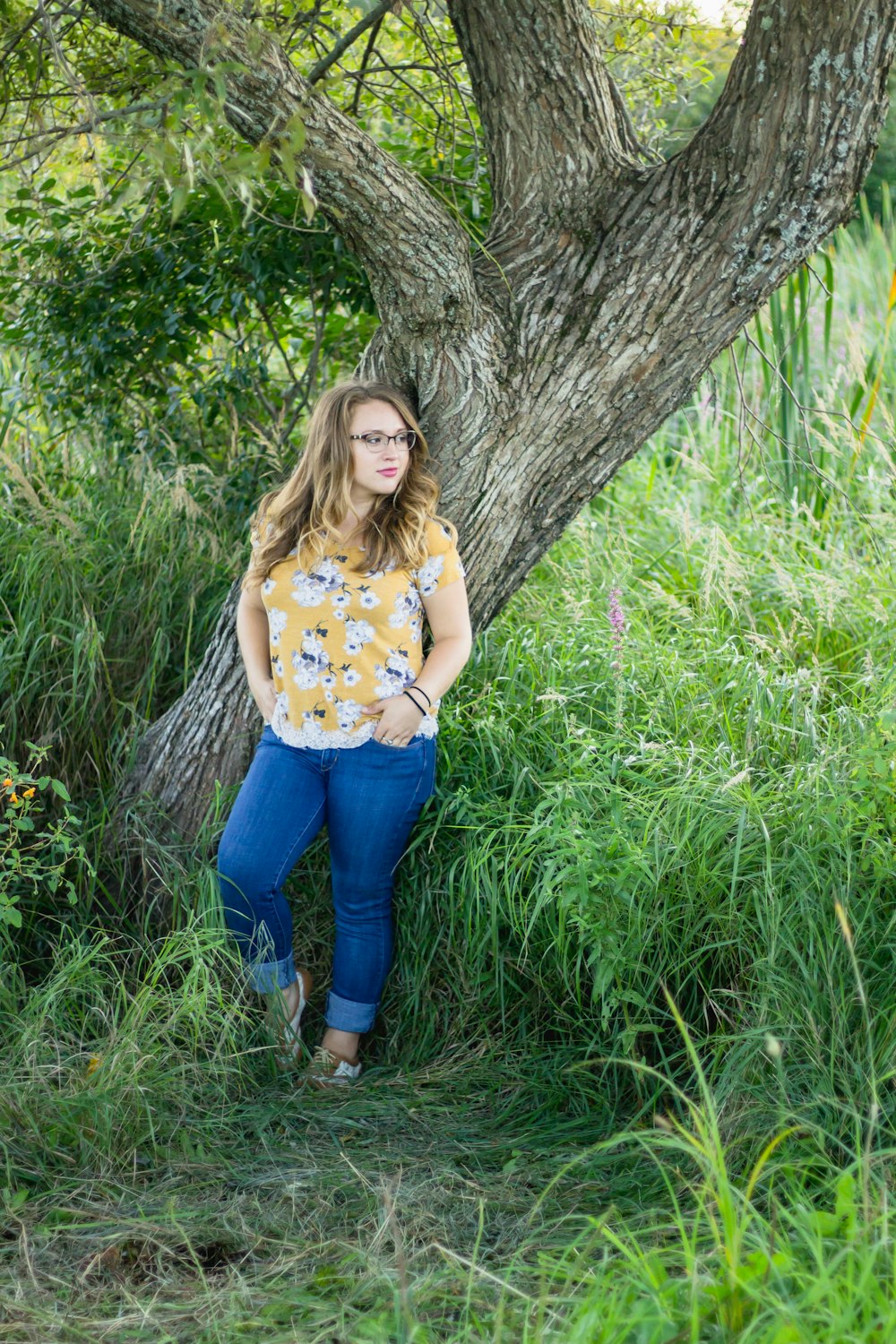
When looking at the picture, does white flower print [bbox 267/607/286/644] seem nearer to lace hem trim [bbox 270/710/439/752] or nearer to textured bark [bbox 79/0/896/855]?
lace hem trim [bbox 270/710/439/752]

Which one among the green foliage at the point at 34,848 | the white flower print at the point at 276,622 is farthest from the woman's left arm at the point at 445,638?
the green foliage at the point at 34,848

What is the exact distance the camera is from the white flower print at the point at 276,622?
301cm

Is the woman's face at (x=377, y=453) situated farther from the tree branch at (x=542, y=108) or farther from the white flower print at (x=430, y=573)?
the tree branch at (x=542, y=108)

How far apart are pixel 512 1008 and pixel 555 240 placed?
A: 201 centimetres

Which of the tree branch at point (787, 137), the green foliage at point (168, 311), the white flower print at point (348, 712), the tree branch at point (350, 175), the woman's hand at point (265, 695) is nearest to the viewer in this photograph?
the tree branch at point (350, 175)

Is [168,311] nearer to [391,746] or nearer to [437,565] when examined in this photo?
[437,565]

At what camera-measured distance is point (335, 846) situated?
306cm

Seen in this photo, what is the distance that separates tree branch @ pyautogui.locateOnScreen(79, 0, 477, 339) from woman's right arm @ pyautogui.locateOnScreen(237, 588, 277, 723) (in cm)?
81

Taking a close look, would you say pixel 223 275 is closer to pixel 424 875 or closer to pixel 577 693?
pixel 577 693

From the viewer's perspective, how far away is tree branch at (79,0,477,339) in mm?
2684

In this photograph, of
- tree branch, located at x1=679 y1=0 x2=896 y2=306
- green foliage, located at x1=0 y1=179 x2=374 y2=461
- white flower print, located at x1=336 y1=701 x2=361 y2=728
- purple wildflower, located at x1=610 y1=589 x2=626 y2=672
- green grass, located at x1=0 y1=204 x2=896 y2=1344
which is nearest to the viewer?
green grass, located at x1=0 y1=204 x2=896 y2=1344

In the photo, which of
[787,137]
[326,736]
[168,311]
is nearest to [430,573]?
[326,736]

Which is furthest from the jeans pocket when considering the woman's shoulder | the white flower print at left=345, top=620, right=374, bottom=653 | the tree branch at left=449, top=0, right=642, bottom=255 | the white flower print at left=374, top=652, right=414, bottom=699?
the tree branch at left=449, top=0, right=642, bottom=255

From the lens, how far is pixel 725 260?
3062mm
